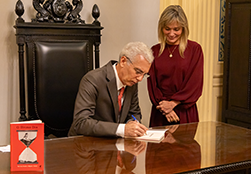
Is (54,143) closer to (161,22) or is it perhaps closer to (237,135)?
(237,135)

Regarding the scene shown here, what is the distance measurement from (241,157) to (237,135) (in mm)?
478

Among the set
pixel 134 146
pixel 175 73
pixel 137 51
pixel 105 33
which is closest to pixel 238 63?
pixel 175 73

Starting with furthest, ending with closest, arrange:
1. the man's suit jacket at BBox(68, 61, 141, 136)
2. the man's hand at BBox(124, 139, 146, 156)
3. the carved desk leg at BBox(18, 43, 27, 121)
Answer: the carved desk leg at BBox(18, 43, 27, 121), the man's suit jacket at BBox(68, 61, 141, 136), the man's hand at BBox(124, 139, 146, 156)

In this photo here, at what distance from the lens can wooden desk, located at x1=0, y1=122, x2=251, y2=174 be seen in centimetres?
148

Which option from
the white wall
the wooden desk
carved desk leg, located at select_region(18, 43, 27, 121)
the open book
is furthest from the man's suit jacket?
the white wall

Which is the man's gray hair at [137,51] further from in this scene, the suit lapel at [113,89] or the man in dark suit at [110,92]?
the suit lapel at [113,89]

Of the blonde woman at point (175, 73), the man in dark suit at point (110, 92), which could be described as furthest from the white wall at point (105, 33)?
the man in dark suit at point (110, 92)

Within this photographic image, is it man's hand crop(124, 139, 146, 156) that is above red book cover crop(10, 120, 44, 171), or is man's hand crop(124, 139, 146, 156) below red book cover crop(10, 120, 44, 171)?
below

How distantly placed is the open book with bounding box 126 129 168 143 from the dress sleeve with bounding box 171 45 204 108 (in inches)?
22.2

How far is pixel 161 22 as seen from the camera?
9.07 ft

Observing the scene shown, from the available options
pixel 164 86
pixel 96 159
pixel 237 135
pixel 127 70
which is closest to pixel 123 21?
pixel 164 86

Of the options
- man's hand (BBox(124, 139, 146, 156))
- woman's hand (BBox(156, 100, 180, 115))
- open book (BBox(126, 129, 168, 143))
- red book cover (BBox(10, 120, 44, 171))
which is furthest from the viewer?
woman's hand (BBox(156, 100, 180, 115))

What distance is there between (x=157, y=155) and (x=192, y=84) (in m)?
1.21

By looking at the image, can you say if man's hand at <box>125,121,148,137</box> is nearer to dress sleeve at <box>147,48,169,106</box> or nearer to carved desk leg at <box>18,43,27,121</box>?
dress sleeve at <box>147,48,169,106</box>
